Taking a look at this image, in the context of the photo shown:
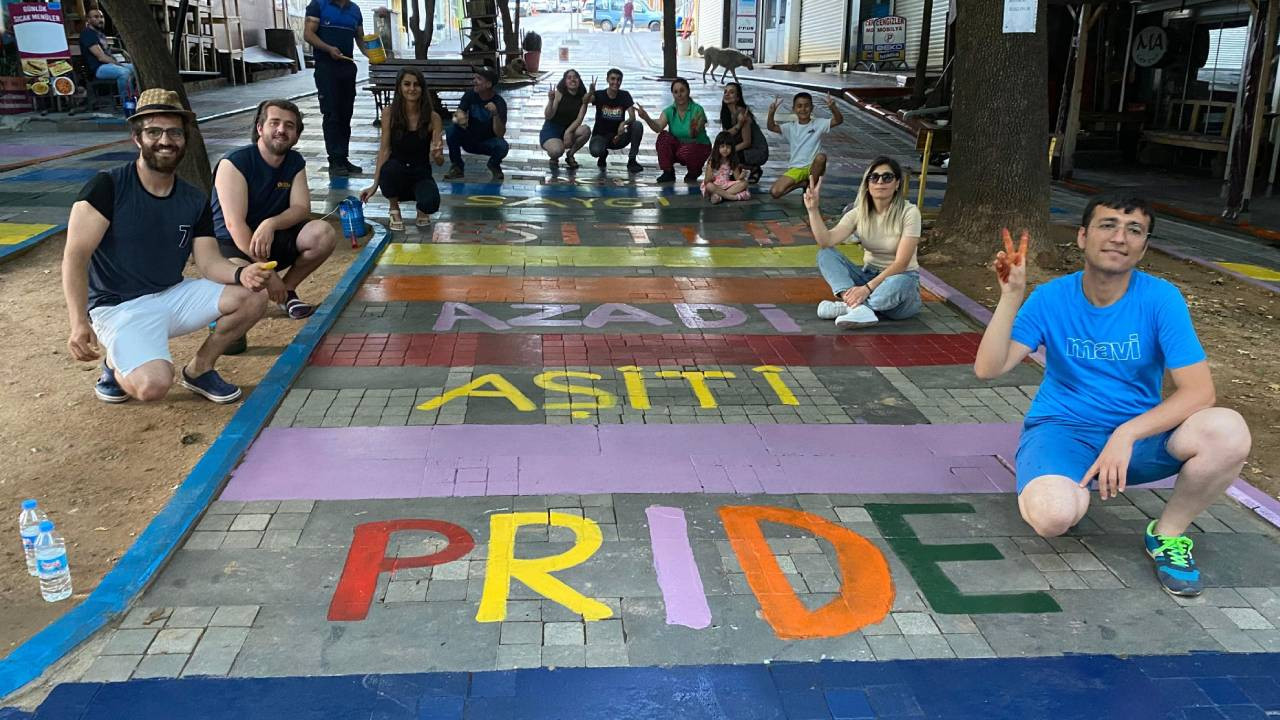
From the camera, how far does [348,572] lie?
3746 millimetres

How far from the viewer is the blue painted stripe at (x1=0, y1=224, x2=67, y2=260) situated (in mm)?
8133

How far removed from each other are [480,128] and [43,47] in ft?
26.8

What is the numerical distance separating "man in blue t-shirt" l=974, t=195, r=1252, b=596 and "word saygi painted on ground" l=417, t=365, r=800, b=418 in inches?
69.2

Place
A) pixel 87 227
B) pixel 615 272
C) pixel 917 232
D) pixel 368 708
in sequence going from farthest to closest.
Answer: pixel 615 272
pixel 917 232
pixel 87 227
pixel 368 708

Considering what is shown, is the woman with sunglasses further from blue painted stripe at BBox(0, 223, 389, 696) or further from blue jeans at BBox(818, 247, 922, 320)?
blue painted stripe at BBox(0, 223, 389, 696)

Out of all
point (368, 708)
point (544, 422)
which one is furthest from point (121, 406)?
point (368, 708)

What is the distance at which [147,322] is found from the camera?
505cm

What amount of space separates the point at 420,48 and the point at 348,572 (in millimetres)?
19006

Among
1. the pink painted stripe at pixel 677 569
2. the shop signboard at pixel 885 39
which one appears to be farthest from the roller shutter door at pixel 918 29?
the pink painted stripe at pixel 677 569

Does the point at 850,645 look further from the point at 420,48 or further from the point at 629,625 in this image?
the point at 420,48

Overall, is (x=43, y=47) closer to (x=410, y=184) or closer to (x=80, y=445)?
(x=410, y=184)

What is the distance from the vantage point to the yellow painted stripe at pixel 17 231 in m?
8.50

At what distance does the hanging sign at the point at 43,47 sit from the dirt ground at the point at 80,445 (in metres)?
11.0

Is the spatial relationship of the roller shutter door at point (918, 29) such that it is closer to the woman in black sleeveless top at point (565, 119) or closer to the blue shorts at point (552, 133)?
the woman in black sleeveless top at point (565, 119)
